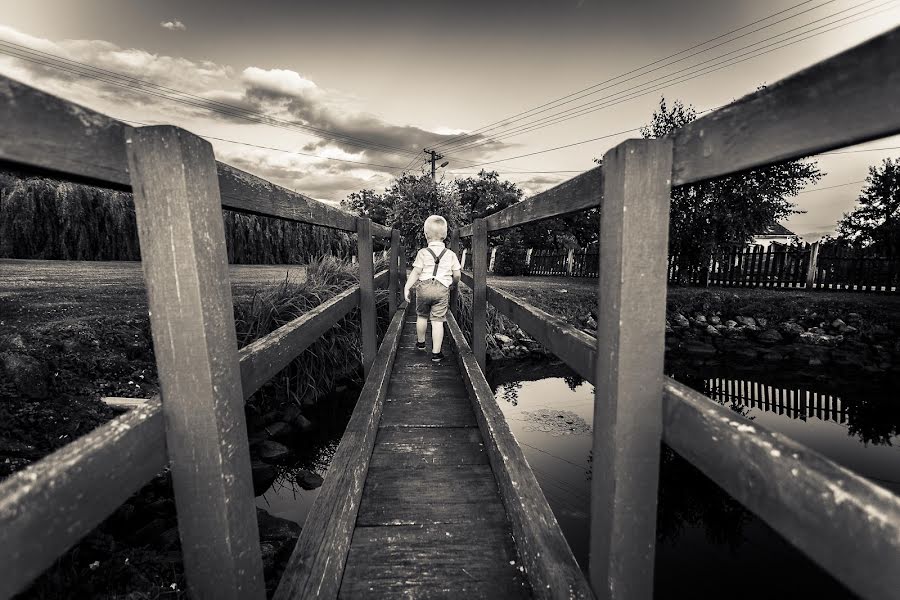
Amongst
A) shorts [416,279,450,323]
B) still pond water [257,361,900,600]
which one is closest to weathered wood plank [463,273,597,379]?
shorts [416,279,450,323]

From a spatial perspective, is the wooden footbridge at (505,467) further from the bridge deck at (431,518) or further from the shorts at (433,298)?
the shorts at (433,298)

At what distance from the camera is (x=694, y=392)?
3.13 feet

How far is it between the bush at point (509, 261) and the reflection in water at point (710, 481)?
15.1 meters

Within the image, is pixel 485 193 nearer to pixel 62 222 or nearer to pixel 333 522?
pixel 62 222

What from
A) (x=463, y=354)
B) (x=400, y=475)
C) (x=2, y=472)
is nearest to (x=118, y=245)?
(x=2, y=472)

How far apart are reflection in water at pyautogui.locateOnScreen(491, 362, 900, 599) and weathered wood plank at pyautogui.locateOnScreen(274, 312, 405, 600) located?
2.30 m

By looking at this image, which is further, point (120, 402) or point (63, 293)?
point (63, 293)

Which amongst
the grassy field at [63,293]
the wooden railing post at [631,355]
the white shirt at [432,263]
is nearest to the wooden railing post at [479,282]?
the white shirt at [432,263]

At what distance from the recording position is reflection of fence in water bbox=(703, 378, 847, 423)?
6.28 meters

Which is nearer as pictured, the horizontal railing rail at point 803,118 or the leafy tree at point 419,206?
the horizontal railing rail at point 803,118

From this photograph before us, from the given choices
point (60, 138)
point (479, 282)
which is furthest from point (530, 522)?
point (479, 282)

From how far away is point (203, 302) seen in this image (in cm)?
99

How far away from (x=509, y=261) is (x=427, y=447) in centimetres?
2177

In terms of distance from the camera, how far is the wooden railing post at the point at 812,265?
13.1 metres
